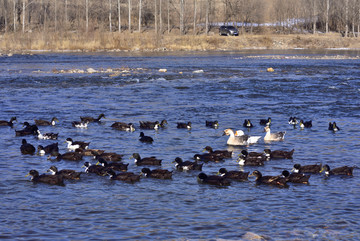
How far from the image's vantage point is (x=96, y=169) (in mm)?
14734

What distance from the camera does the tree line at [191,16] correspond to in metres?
98.7

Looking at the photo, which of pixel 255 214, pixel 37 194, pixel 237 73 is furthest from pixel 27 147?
pixel 237 73

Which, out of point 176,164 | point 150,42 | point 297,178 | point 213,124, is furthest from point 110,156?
point 150,42

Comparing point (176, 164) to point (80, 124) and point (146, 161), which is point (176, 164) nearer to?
point (146, 161)

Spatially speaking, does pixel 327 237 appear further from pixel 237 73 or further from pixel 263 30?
pixel 263 30

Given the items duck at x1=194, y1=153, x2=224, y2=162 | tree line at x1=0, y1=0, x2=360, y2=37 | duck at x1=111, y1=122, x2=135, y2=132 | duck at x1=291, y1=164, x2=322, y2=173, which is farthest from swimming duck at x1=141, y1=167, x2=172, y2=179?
tree line at x1=0, y1=0, x2=360, y2=37

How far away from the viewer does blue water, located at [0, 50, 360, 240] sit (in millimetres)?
10914

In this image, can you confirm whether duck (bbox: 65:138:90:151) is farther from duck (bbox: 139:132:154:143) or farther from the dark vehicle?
the dark vehicle

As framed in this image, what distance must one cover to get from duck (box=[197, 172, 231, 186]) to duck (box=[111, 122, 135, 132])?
744 cm

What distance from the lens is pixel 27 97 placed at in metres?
30.0

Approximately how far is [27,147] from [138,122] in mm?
6582

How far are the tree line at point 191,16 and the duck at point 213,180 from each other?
80674mm

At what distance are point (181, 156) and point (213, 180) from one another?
330 centimetres

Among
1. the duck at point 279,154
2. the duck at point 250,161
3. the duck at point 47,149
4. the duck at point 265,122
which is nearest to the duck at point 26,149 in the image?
the duck at point 47,149
